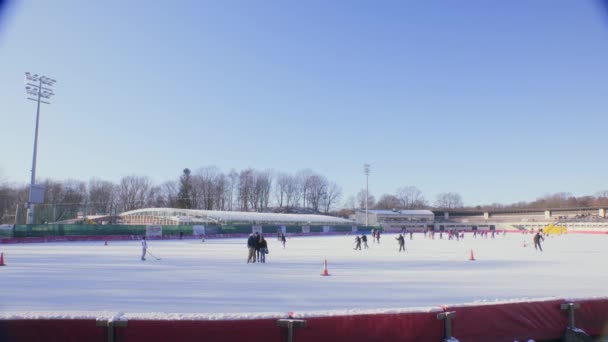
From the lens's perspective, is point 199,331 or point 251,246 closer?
point 199,331

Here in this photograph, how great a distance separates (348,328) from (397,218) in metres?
114

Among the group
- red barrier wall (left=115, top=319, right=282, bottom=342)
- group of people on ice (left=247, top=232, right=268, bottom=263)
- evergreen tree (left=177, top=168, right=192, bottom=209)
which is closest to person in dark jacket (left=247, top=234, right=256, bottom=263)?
group of people on ice (left=247, top=232, right=268, bottom=263)

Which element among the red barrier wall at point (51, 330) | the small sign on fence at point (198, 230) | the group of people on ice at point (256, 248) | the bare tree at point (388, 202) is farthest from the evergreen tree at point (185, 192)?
the red barrier wall at point (51, 330)

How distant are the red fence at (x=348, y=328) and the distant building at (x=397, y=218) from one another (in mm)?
101571

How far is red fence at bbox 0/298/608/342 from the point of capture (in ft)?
16.7

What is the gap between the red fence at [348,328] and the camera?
508cm

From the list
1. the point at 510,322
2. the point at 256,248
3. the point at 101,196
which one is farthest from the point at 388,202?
the point at 510,322

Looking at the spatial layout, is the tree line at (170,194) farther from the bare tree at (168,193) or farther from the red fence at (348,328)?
the red fence at (348,328)

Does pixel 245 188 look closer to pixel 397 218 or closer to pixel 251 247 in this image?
pixel 397 218

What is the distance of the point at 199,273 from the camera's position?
1496 cm

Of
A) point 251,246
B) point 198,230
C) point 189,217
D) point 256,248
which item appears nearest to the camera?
point 251,246

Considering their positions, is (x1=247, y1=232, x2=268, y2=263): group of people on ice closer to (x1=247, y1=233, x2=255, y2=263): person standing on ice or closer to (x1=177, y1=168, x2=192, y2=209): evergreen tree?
(x1=247, y1=233, x2=255, y2=263): person standing on ice

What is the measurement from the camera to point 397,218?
116 meters

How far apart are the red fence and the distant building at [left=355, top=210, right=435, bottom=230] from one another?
102 metres
